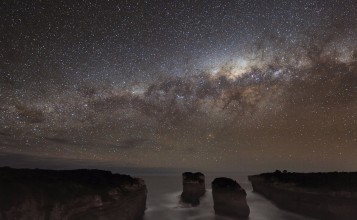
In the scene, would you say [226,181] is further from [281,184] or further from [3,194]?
[3,194]

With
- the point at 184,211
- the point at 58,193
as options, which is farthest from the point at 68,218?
the point at 184,211

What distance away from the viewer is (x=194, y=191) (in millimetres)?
67500

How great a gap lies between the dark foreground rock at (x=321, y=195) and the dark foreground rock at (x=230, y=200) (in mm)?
9191

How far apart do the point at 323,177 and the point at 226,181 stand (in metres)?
16.0

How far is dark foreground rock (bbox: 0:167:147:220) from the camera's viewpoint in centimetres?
2278

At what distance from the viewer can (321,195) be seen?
45500mm

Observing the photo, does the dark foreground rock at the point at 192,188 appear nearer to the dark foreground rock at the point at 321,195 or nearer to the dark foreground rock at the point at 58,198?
the dark foreground rock at the point at 321,195

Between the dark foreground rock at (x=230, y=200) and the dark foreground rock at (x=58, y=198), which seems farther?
the dark foreground rock at (x=230, y=200)

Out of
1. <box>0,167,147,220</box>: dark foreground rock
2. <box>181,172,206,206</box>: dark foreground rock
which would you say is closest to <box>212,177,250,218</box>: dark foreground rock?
<box>181,172,206,206</box>: dark foreground rock

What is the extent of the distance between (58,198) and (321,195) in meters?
37.3

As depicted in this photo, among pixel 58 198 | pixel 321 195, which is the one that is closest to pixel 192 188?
pixel 321 195

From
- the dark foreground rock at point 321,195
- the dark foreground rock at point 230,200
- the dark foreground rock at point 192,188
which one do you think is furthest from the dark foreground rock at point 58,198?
the dark foreground rock at point 321,195

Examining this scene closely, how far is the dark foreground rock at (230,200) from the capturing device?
49094mm

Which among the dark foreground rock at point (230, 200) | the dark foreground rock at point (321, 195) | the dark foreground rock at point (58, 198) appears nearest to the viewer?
the dark foreground rock at point (58, 198)
